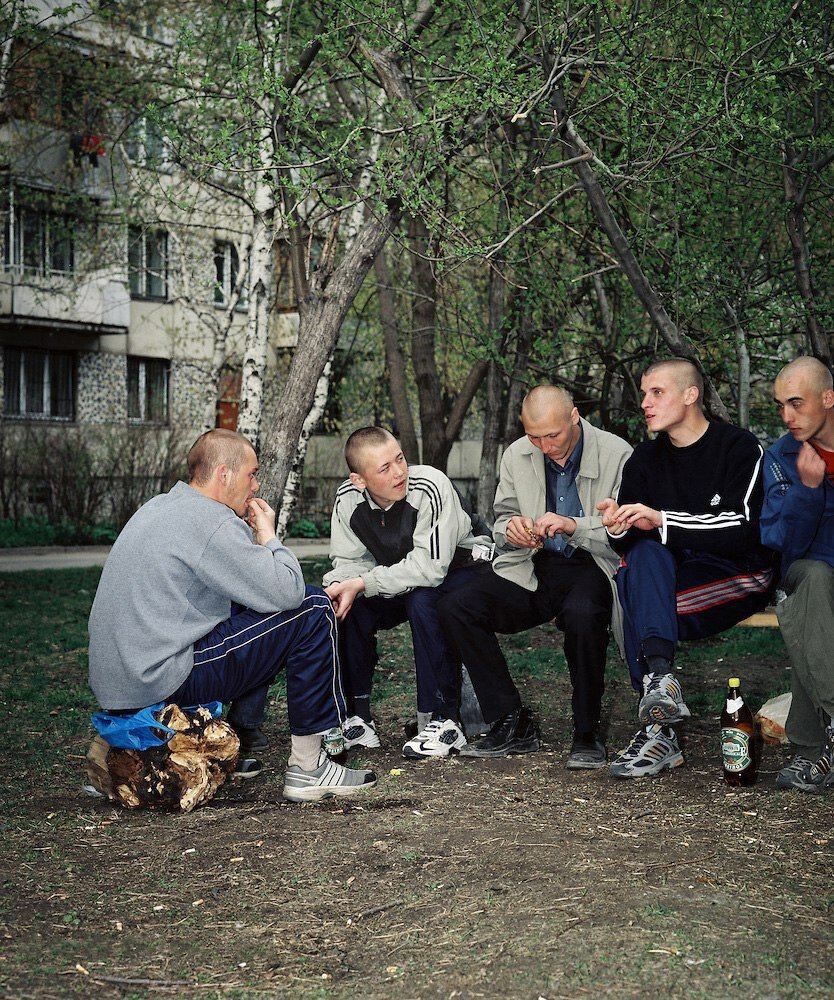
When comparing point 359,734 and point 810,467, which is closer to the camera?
point 810,467

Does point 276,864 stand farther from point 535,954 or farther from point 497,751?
point 497,751

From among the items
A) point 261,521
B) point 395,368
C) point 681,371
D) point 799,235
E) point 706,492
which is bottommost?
point 261,521

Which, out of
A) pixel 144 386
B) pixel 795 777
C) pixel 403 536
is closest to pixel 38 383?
pixel 144 386

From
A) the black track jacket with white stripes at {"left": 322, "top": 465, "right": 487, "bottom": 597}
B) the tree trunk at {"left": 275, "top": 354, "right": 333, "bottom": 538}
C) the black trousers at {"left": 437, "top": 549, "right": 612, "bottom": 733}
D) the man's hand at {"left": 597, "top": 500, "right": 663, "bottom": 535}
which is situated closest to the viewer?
the man's hand at {"left": 597, "top": 500, "right": 663, "bottom": 535}

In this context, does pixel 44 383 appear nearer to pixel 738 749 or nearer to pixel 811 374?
pixel 811 374

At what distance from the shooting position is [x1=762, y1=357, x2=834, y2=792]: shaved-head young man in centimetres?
427

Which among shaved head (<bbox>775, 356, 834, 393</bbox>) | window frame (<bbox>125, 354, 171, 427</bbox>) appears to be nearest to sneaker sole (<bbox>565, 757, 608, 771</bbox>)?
shaved head (<bbox>775, 356, 834, 393</bbox>)

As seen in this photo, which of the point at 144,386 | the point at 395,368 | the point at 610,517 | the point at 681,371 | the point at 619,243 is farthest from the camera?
the point at 144,386

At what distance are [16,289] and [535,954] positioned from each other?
2360 centimetres

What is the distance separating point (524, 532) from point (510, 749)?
0.98 meters

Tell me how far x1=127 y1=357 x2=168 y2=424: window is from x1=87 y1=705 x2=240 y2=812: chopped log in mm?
24064

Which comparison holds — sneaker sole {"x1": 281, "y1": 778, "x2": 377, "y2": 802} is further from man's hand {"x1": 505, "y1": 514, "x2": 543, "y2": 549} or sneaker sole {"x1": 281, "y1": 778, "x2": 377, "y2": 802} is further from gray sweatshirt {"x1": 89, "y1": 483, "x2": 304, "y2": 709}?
man's hand {"x1": 505, "y1": 514, "x2": 543, "y2": 549}

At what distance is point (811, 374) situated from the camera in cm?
452

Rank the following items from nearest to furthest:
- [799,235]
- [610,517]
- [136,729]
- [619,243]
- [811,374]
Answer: [136,729]
[811,374]
[610,517]
[619,243]
[799,235]
